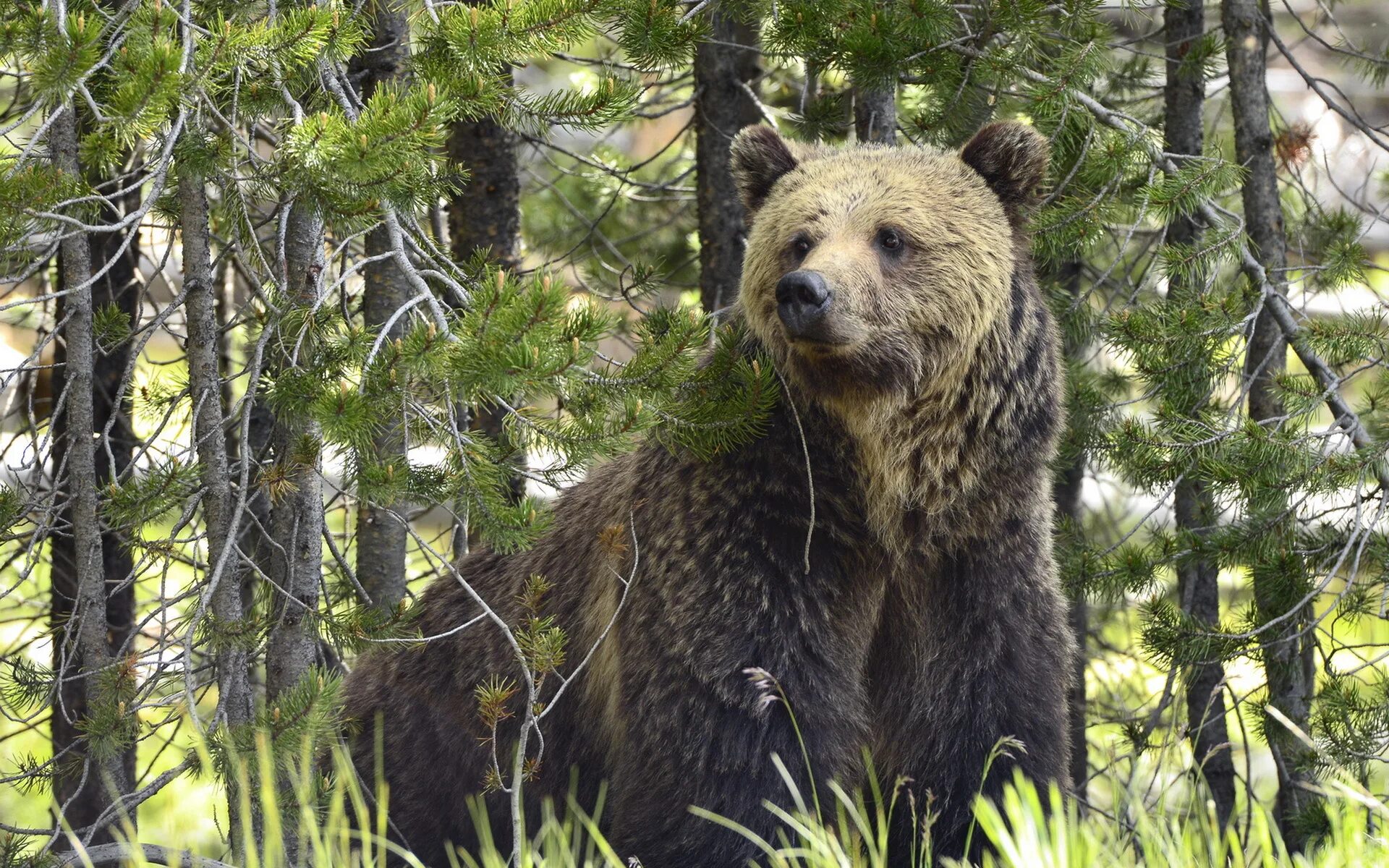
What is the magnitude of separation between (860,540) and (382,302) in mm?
2279

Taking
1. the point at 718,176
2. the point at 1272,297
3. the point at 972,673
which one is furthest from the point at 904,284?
the point at 718,176

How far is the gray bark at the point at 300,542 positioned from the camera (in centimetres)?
378

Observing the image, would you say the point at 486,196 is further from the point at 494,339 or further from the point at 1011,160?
the point at 494,339

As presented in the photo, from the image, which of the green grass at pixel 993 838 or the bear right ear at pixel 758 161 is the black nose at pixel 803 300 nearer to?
the bear right ear at pixel 758 161

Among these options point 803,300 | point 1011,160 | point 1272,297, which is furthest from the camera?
point 1272,297

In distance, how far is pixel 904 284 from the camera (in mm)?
3814

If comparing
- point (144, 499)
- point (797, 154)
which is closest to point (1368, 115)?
point (797, 154)

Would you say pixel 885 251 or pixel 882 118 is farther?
pixel 882 118

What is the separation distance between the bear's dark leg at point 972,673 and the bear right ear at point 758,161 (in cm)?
127

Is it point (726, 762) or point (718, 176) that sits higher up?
point (718, 176)

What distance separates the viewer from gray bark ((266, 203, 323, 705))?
3.78 metres

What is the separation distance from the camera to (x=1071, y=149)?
4684 mm

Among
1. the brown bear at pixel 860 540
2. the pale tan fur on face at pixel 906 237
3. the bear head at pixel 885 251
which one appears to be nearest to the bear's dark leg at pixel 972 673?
the brown bear at pixel 860 540

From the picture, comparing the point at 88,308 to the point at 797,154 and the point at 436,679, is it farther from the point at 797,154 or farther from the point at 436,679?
the point at 797,154
